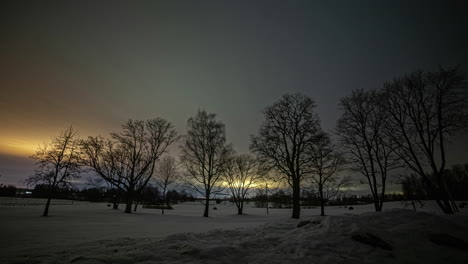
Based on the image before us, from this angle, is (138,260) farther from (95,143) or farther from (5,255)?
(95,143)

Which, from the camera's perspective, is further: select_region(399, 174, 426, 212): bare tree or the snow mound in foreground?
select_region(399, 174, 426, 212): bare tree

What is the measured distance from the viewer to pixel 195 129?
82.6ft

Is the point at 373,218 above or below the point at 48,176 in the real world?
below

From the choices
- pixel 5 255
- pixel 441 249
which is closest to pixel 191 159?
pixel 5 255

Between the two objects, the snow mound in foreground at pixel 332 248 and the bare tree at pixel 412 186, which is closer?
the snow mound in foreground at pixel 332 248

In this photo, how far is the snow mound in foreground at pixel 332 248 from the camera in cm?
437

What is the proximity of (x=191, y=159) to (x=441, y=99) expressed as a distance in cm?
2461

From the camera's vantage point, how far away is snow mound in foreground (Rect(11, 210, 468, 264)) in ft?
14.3

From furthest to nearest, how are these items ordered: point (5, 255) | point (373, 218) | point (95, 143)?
1. point (95, 143)
2. point (373, 218)
3. point (5, 255)

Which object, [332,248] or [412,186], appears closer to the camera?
[332,248]

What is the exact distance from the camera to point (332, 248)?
15.7 feet

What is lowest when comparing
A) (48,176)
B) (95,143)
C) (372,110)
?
(48,176)

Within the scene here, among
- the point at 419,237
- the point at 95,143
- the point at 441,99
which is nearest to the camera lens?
the point at 419,237

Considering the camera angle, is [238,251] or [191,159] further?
[191,159]
